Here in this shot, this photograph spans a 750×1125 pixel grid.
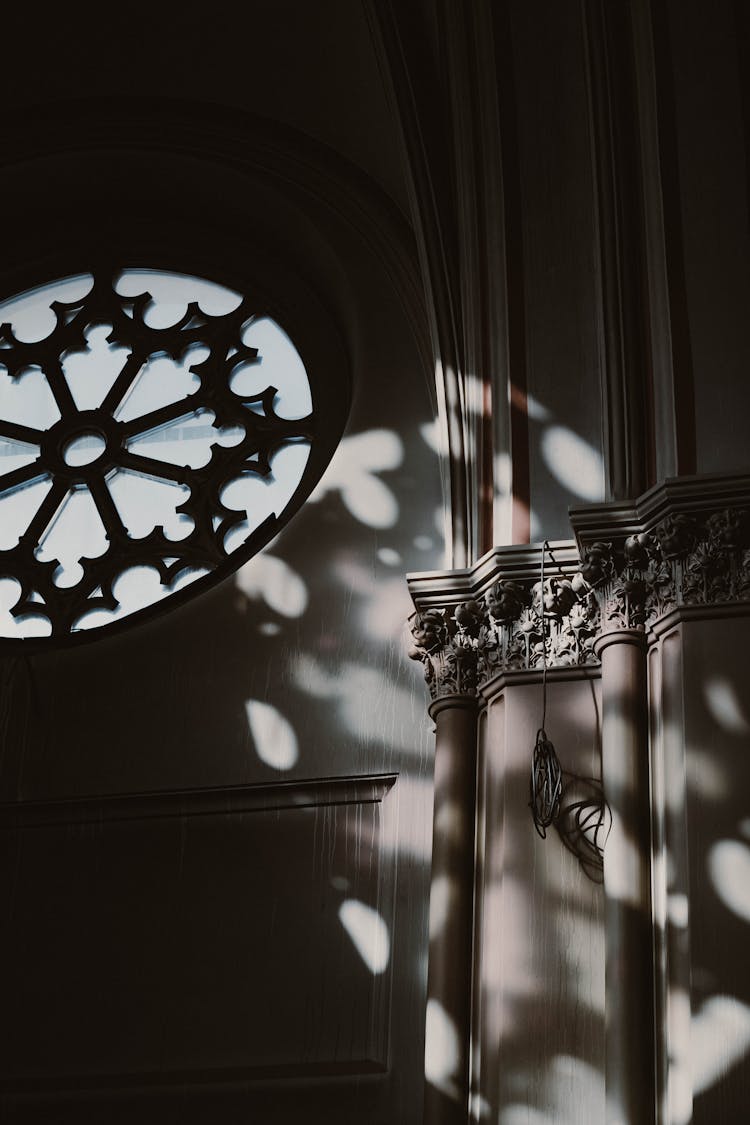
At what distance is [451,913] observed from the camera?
631 centimetres

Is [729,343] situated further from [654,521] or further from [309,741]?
[309,741]

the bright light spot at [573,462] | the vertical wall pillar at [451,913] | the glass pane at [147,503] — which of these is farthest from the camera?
the glass pane at [147,503]

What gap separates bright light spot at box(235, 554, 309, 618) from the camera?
7793 mm

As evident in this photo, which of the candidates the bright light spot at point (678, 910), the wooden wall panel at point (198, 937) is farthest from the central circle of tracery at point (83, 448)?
the bright light spot at point (678, 910)

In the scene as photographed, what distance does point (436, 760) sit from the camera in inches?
266

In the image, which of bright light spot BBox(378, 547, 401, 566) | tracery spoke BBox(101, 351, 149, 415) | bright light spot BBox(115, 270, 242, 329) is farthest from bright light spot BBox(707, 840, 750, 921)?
bright light spot BBox(115, 270, 242, 329)

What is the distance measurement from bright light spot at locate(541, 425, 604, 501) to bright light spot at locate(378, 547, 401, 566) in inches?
38.4

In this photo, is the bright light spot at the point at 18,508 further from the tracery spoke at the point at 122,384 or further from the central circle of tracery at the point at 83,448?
the tracery spoke at the point at 122,384

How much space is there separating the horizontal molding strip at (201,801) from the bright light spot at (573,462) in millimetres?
1346

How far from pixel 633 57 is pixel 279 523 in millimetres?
2592

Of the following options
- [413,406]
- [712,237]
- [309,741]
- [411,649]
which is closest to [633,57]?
[712,237]

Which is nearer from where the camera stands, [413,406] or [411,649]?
[411,649]

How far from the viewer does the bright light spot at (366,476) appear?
313 inches

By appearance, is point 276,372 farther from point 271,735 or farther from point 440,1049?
point 440,1049
